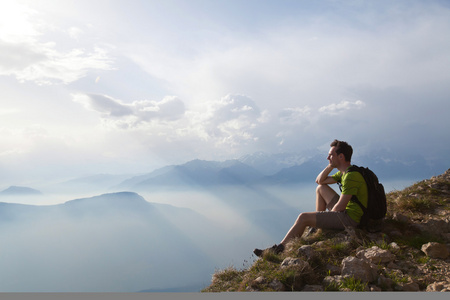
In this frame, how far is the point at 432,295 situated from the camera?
503 centimetres

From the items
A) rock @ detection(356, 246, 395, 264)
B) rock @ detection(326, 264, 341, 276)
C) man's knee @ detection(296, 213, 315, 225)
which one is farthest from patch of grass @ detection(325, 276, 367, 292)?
man's knee @ detection(296, 213, 315, 225)

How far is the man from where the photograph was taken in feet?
23.1

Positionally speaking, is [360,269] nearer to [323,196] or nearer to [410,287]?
[410,287]

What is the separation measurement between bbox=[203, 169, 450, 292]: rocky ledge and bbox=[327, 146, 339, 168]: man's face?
1.43 metres

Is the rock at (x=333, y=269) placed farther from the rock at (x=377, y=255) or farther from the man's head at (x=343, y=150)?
the man's head at (x=343, y=150)

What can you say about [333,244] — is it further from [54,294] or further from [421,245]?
[54,294]

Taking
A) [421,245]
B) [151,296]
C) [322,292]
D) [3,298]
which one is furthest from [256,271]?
[3,298]

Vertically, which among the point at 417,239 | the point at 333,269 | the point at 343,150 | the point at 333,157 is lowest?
the point at 333,269

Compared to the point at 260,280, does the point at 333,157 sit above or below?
above

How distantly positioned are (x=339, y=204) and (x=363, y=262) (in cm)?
172

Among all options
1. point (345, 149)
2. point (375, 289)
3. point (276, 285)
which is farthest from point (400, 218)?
point (276, 285)

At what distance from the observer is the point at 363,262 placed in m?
5.54

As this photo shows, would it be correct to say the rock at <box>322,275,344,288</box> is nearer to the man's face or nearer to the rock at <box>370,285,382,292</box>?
the rock at <box>370,285,382,292</box>

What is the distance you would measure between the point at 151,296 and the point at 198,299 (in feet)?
2.75
